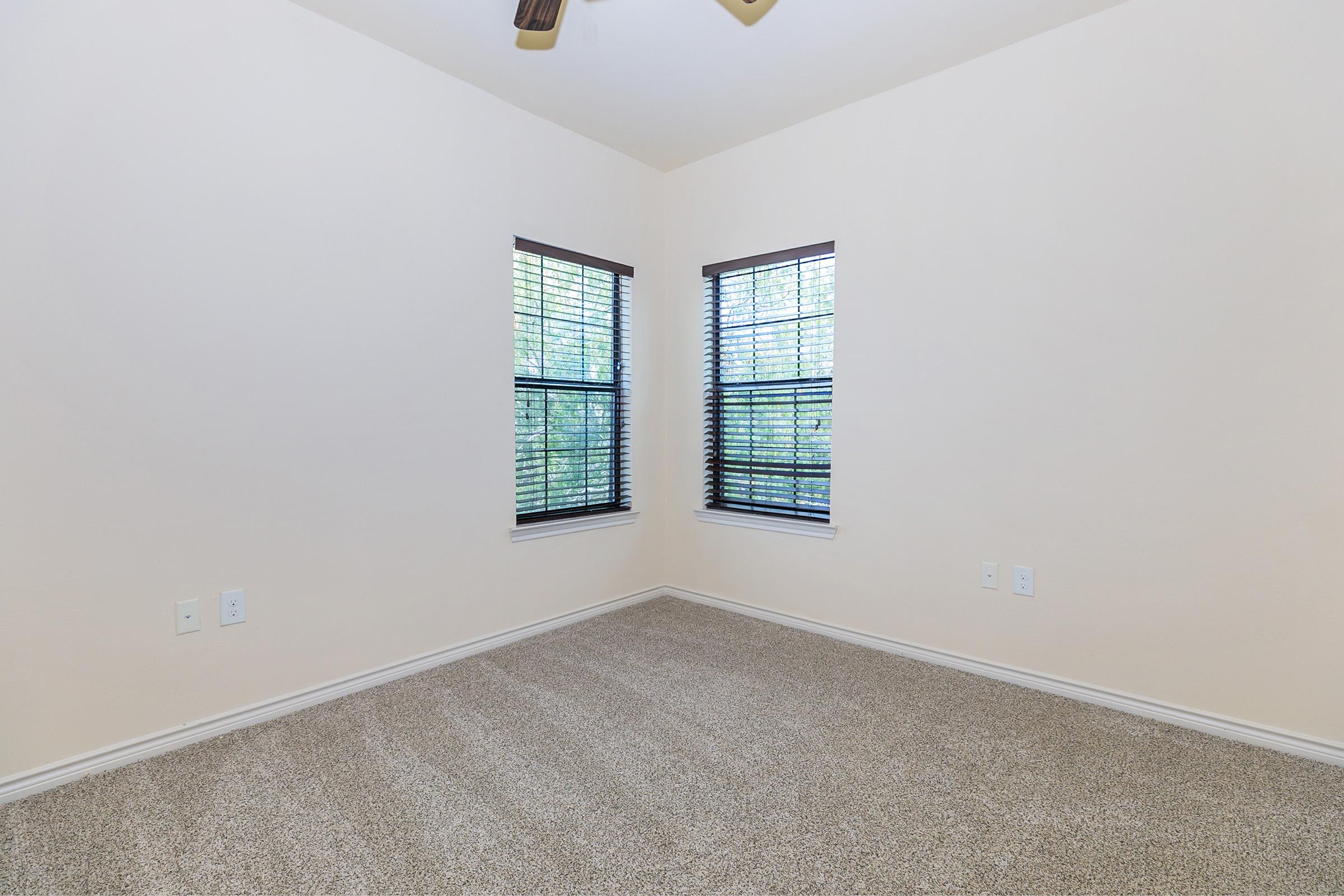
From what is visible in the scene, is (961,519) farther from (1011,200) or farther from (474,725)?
(474,725)

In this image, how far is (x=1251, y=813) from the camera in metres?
1.74

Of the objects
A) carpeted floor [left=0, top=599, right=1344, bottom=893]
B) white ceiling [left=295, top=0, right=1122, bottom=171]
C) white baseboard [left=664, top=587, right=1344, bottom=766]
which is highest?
white ceiling [left=295, top=0, right=1122, bottom=171]

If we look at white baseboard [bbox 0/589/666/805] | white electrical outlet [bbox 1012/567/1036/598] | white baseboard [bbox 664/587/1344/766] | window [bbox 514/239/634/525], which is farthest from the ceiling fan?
white baseboard [bbox 664/587/1344/766]

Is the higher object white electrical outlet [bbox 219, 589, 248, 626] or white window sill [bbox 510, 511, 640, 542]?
white window sill [bbox 510, 511, 640, 542]

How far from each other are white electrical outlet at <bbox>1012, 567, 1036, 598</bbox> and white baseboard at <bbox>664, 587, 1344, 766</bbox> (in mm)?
331

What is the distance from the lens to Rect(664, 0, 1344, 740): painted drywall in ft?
6.71

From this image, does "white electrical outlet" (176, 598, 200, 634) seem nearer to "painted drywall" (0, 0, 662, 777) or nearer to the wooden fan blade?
"painted drywall" (0, 0, 662, 777)

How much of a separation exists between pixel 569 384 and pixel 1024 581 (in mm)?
2326

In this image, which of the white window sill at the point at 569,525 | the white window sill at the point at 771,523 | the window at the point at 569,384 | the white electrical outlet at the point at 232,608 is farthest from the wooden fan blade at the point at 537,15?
the white window sill at the point at 771,523

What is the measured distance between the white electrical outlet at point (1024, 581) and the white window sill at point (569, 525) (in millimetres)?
1995

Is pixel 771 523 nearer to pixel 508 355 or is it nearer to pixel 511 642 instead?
pixel 511 642

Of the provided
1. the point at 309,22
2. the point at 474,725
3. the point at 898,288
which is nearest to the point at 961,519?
the point at 898,288

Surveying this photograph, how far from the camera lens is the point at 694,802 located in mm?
1798

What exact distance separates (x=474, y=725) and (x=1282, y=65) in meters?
3.52
